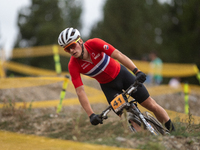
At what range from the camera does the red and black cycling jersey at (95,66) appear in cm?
468

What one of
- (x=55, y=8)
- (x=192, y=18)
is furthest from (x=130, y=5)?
(x=192, y=18)

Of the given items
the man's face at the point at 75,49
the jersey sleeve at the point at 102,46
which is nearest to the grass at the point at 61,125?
the man's face at the point at 75,49

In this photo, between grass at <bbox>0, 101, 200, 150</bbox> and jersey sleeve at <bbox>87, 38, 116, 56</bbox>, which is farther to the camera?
grass at <bbox>0, 101, 200, 150</bbox>

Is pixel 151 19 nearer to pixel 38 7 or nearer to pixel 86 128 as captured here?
pixel 38 7

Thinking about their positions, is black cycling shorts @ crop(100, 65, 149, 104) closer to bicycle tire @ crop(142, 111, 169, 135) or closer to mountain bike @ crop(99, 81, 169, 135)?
mountain bike @ crop(99, 81, 169, 135)

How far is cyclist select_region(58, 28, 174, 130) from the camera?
457cm

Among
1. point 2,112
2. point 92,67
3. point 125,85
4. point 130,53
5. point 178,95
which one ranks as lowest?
point 130,53

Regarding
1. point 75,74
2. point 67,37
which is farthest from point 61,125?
point 67,37

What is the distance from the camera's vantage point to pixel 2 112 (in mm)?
7434

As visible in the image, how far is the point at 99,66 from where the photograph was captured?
15.6ft

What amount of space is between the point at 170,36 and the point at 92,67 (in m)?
18.9

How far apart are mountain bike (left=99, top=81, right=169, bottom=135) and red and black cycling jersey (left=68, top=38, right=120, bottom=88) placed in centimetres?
51

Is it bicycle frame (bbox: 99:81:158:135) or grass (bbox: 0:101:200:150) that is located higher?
bicycle frame (bbox: 99:81:158:135)

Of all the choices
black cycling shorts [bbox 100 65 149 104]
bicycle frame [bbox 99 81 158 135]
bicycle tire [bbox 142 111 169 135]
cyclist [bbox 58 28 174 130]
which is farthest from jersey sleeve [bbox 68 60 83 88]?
bicycle tire [bbox 142 111 169 135]
